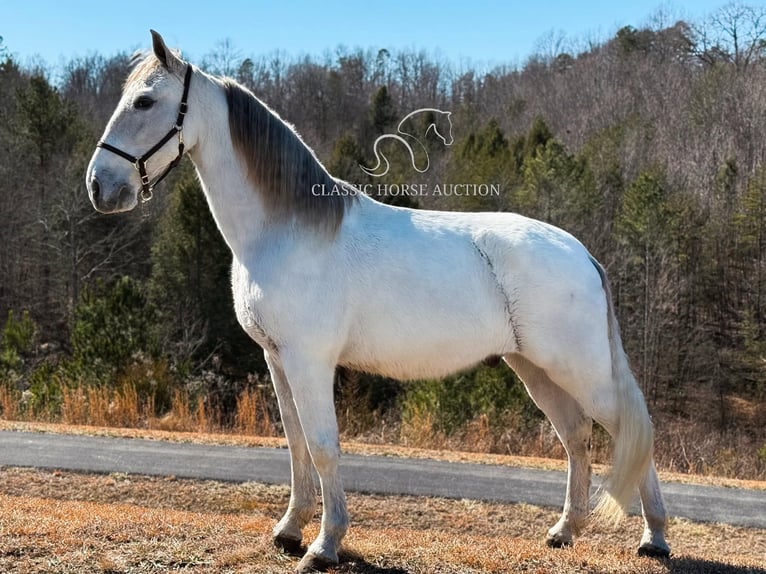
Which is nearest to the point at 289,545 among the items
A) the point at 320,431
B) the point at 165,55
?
the point at 320,431

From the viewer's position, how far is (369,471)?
681 centimetres

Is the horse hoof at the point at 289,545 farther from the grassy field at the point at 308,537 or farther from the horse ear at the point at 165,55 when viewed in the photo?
the horse ear at the point at 165,55

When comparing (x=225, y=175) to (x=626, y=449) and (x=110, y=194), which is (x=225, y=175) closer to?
(x=110, y=194)

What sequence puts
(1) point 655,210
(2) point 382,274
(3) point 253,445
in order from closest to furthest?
(2) point 382,274 < (3) point 253,445 < (1) point 655,210

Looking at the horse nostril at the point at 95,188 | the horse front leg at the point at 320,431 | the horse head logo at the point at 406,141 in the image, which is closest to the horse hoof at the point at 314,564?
the horse front leg at the point at 320,431

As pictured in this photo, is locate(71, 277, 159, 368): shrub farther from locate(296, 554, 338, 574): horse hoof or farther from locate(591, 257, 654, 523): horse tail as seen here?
locate(591, 257, 654, 523): horse tail

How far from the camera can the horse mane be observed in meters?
3.80

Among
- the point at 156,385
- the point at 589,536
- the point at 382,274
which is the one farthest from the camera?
the point at 156,385

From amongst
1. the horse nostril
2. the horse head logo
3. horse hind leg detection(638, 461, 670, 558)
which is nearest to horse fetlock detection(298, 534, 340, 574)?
horse hind leg detection(638, 461, 670, 558)

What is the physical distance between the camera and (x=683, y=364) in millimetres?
24969

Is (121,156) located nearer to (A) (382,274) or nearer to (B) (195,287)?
(A) (382,274)

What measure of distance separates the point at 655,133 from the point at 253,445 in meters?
32.9

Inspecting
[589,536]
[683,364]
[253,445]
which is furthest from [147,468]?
[683,364]

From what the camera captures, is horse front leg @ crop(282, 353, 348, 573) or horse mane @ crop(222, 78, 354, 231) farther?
horse mane @ crop(222, 78, 354, 231)
